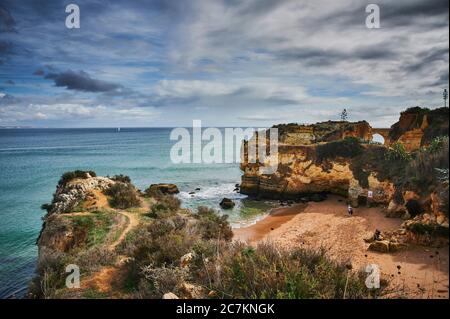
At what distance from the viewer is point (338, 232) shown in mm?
17844

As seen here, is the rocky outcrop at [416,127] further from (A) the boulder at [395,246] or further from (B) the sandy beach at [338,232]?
(A) the boulder at [395,246]

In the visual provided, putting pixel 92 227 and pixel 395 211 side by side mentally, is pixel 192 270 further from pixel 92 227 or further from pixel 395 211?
pixel 395 211

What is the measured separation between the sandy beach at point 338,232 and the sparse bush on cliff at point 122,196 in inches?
268

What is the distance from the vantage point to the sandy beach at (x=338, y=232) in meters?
10.5

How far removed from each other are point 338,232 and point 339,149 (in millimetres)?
11751

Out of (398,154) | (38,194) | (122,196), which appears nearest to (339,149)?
(398,154)

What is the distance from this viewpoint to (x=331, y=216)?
2189 centimetres

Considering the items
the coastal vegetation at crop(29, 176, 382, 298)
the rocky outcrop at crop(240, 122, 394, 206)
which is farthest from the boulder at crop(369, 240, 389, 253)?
the rocky outcrop at crop(240, 122, 394, 206)

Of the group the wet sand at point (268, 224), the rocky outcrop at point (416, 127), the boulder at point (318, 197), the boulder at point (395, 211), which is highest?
the rocky outcrop at point (416, 127)

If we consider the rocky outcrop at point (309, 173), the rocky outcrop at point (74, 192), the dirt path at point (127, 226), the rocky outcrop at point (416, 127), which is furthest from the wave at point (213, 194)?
the rocky outcrop at point (416, 127)

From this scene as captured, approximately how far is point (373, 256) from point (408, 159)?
532 inches

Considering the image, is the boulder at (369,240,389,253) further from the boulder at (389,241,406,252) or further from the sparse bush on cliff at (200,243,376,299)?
the sparse bush on cliff at (200,243,376,299)

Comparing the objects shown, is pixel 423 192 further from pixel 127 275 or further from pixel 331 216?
pixel 127 275

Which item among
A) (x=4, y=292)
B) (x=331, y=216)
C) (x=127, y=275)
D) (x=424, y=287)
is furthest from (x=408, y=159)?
(x=4, y=292)
